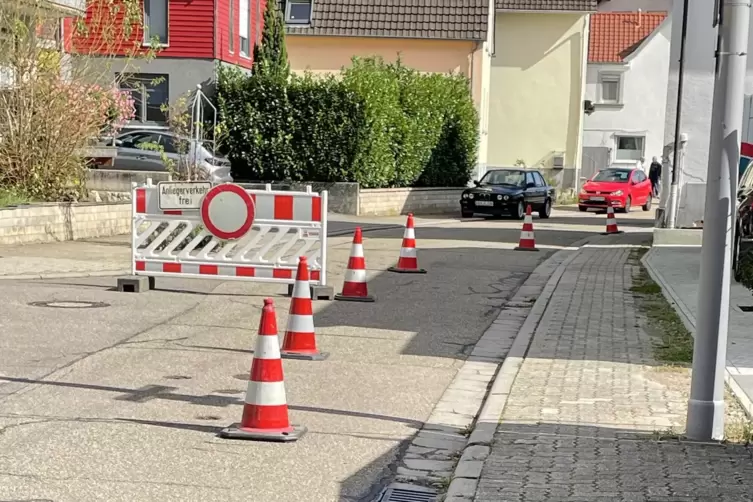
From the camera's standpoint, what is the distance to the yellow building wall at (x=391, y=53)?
40.4 meters

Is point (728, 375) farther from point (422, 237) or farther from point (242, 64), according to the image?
point (242, 64)

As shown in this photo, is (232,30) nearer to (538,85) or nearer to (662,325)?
(538,85)

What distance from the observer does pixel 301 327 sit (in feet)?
30.2

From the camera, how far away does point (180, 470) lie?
5.93 m

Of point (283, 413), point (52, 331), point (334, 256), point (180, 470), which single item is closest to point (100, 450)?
point (180, 470)

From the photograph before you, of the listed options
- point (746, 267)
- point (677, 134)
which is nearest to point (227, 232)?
point (746, 267)

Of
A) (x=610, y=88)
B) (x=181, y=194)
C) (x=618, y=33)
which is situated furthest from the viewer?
(x=618, y=33)

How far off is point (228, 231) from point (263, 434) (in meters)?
6.19

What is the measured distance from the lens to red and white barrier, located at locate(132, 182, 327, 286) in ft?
41.0

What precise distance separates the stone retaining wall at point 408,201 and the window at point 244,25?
8.97m

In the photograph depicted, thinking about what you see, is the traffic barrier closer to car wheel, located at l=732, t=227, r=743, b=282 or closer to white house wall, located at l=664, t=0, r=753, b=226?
car wheel, located at l=732, t=227, r=743, b=282

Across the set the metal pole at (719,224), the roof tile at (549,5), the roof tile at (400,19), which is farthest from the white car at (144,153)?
the roof tile at (549,5)

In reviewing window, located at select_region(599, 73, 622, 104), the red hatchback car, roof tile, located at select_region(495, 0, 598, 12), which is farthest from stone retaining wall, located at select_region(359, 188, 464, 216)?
window, located at select_region(599, 73, 622, 104)

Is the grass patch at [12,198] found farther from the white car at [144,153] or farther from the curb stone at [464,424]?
the curb stone at [464,424]
